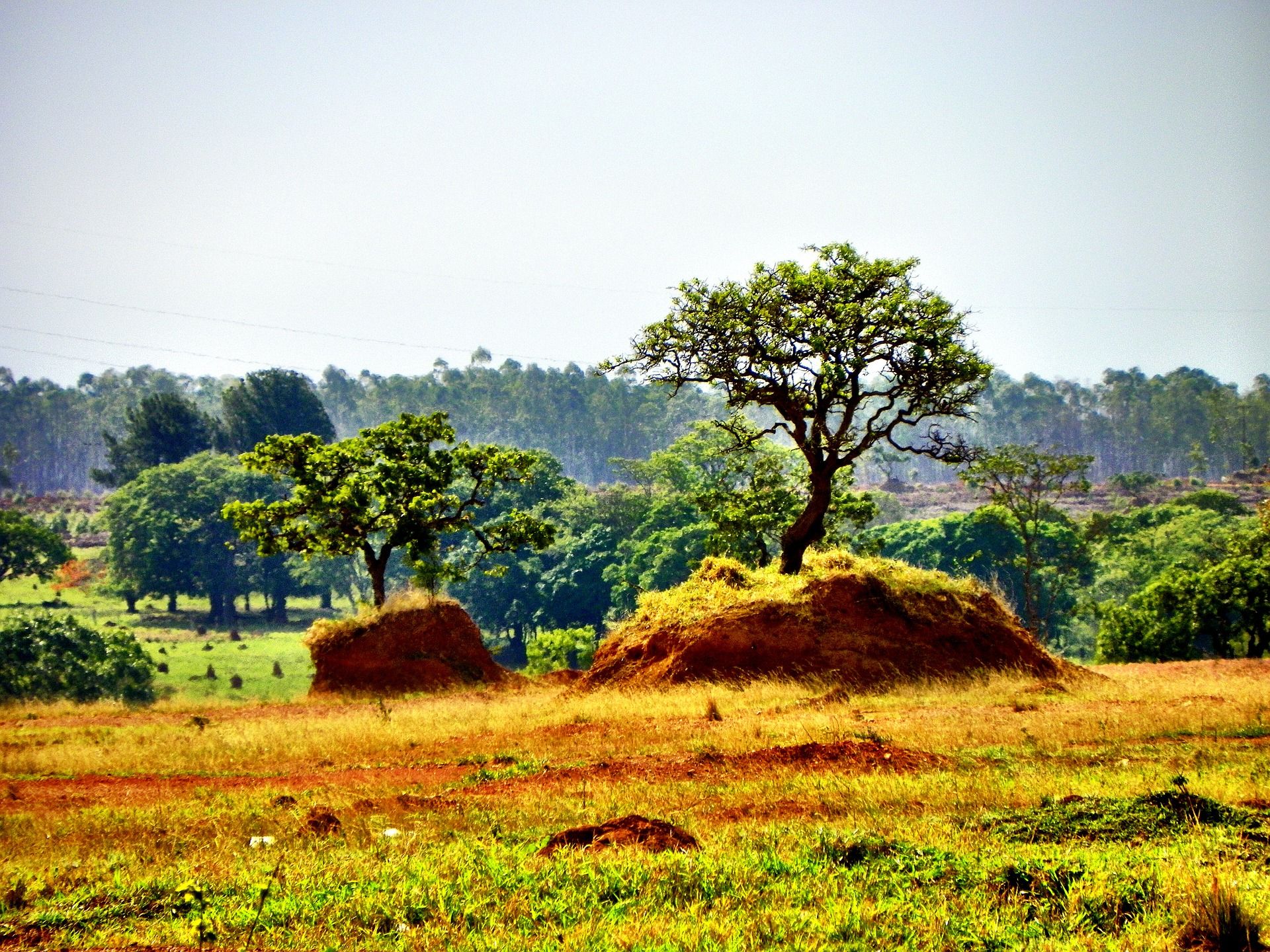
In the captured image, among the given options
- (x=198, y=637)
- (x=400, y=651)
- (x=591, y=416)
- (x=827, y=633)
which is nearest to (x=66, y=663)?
(x=400, y=651)

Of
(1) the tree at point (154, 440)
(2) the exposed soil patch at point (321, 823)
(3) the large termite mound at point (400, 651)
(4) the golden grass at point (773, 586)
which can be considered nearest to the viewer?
(2) the exposed soil patch at point (321, 823)

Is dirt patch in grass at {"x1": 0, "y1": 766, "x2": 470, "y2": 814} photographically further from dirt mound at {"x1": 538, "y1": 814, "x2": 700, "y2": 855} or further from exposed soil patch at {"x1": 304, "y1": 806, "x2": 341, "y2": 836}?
dirt mound at {"x1": 538, "y1": 814, "x2": 700, "y2": 855}

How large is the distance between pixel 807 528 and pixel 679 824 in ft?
50.5

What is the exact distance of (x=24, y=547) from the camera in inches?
2499

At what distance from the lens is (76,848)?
27.2ft

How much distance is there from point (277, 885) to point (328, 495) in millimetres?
21742

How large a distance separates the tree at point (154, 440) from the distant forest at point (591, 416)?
170 ft

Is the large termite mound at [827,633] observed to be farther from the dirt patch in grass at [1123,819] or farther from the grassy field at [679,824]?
the dirt patch in grass at [1123,819]

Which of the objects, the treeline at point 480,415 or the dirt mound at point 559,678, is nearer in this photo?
the dirt mound at point 559,678

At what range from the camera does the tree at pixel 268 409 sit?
328ft

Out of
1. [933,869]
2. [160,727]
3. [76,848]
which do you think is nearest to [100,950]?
[76,848]

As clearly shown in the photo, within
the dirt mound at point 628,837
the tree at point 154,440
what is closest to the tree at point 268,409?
the tree at point 154,440

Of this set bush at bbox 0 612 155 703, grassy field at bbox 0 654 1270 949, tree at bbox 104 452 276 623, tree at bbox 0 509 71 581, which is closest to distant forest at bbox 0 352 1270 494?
tree at bbox 104 452 276 623

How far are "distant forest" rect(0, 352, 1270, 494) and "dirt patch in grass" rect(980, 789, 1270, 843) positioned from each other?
142 metres
